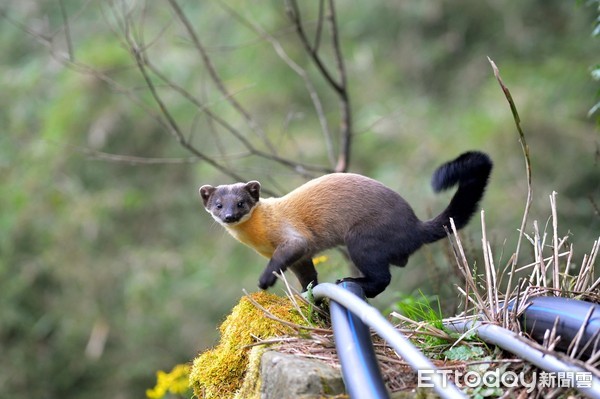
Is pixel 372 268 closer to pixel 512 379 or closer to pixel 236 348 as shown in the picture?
pixel 236 348

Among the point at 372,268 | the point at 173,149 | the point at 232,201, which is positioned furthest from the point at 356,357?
the point at 173,149

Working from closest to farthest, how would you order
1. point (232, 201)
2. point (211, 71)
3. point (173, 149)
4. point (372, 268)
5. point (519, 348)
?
point (519, 348)
point (372, 268)
point (232, 201)
point (211, 71)
point (173, 149)

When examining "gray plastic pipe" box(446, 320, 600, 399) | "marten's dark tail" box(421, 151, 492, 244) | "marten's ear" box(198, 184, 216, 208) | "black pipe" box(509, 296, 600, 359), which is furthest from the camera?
"marten's ear" box(198, 184, 216, 208)

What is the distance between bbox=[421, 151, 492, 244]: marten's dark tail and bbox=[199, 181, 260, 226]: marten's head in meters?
1.23

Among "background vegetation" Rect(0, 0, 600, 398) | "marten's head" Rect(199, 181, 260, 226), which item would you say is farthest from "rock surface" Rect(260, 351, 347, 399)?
"background vegetation" Rect(0, 0, 600, 398)

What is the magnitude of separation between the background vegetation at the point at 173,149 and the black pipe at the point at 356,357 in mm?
6831

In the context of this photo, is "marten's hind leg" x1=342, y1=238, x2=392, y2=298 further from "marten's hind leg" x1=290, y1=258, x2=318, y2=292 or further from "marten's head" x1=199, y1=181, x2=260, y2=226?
"marten's head" x1=199, y1=181, x2=260, y2=226

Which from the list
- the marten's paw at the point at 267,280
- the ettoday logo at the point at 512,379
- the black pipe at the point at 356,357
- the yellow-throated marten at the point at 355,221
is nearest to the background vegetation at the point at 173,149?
the yellow-throated marten at the point at 355,221

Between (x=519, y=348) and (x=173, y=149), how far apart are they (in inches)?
436

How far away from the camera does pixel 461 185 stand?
452 centimetres

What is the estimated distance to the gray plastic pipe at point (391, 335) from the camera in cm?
227

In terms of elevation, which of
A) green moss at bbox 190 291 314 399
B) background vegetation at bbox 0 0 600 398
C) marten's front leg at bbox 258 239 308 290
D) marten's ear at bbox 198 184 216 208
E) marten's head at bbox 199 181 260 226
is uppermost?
background vegetation at bbox 0 0 600 398

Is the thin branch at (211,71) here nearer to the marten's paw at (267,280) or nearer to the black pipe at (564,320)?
the marten's paw at (267,280)

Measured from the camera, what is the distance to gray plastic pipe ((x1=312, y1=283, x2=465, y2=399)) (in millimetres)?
2273
